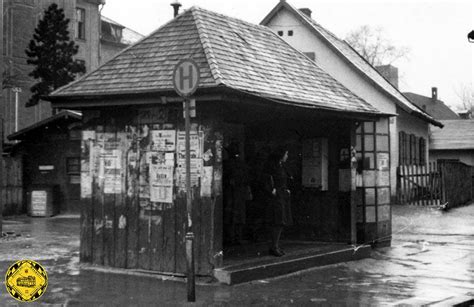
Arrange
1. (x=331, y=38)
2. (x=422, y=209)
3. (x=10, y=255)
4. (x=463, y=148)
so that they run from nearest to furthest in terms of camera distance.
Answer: (x=10, y=255)
(x=422, y=209)
(x=331, y=38)
(x=463, y=148)

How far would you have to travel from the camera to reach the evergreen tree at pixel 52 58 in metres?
34.3

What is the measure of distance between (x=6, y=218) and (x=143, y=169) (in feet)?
49.0

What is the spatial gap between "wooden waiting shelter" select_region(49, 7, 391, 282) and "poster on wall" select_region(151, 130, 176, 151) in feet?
0.05

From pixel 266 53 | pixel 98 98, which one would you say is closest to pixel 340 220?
pixel 266 53

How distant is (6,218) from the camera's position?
82.1ft

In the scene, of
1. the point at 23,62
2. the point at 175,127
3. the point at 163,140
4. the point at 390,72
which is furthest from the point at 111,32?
the point at 175,127

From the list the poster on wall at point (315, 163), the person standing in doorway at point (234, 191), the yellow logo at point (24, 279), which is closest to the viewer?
the yellow logo at point (24, 279)

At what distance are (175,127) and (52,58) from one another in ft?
82.0

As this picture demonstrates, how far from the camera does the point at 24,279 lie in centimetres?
716

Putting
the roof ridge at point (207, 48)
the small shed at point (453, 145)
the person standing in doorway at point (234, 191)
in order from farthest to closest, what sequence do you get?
the small shed at point (453, 145)
the person standing in doorway at point (234, 191)
the roof ridge at point (207, 48)

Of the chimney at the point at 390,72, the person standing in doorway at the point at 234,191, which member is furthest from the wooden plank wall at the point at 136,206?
the chimney at the point at 390,72

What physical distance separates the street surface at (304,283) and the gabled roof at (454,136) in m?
27.5

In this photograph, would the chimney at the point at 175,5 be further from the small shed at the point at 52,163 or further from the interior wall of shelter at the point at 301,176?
the interior wall of shelter at the point at 301,176

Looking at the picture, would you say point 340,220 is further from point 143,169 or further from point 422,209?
A: point 422,209
